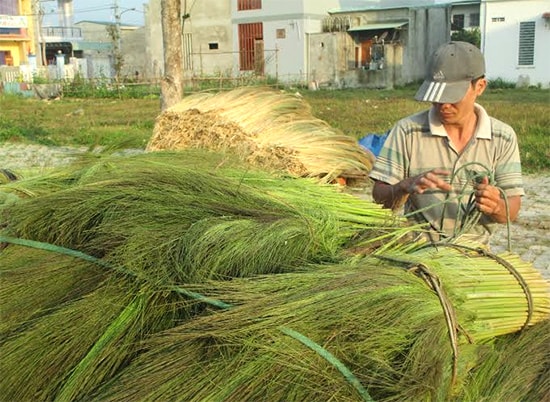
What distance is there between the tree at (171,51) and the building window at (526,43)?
76.0 ft

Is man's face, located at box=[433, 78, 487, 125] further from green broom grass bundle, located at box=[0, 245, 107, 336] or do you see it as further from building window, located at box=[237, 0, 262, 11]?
building window, located at box=[237, 0, 262, 11]

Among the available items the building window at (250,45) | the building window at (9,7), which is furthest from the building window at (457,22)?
the building window at (9,7)

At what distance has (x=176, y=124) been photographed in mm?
6727

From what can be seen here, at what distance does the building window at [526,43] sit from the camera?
27891 millimetres

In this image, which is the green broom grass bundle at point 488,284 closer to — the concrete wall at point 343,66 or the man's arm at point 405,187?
the man's arm at point 405,187

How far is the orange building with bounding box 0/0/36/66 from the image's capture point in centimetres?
4100

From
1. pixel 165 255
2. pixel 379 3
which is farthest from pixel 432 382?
pixel 379 3

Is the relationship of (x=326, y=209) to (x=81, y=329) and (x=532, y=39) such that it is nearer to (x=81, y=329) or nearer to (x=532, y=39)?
(x=81, y=329)

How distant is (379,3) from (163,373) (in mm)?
40372

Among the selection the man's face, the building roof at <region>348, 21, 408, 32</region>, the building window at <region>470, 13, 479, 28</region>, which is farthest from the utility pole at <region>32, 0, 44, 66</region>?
the man's face

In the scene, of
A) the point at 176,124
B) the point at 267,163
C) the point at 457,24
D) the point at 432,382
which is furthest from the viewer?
the point at 457,24

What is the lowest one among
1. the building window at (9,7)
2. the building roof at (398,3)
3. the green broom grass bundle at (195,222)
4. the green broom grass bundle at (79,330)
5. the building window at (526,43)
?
the green broom grass bundle at (79,330)

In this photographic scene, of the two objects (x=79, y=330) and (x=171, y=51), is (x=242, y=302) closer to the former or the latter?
(x=79, y=330)

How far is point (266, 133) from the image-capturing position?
20.2 ft
